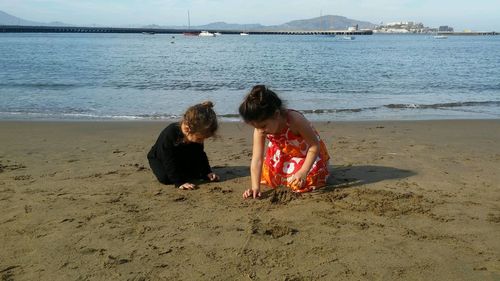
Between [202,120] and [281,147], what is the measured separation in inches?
29.6

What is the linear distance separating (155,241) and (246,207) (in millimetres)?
918

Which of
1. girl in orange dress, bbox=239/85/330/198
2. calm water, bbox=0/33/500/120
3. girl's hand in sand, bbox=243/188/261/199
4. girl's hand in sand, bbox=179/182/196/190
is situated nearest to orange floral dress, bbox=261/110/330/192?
girl in orange dress, bbox=239/85/330/198

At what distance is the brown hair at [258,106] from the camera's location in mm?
3496

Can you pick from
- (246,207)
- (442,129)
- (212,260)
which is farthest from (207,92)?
(212,260)

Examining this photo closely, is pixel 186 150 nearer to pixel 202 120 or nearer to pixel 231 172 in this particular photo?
pixel 202 120

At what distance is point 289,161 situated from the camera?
414 centimetres

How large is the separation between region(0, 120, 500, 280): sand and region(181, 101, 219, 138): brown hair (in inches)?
22.2

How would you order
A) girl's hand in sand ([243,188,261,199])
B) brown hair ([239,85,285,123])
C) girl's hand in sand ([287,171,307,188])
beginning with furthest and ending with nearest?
girl's hand in sand ([243,188,261,199]) → girl's hand in sand ([287,171,307,188]) → brown hair ([239,85,285,123])

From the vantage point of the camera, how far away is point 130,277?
251 centimetres

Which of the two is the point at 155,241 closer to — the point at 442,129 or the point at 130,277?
the point at 130,277

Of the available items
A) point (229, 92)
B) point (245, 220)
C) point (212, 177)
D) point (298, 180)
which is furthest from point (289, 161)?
point (229, 92)

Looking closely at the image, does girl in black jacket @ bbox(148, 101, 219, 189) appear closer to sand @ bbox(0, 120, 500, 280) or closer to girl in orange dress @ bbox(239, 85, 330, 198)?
sand @ bbox(0, 120, 500, 280)

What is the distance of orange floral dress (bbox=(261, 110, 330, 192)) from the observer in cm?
403

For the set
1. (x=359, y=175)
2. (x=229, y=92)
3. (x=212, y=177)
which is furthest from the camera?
(x=229, y=92)
